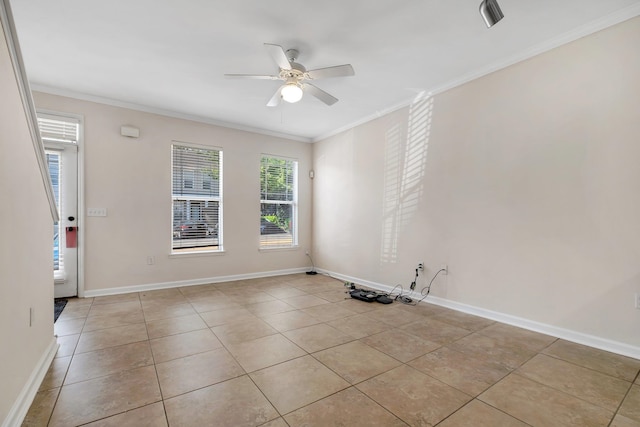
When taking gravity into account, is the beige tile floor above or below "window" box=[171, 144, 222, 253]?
below

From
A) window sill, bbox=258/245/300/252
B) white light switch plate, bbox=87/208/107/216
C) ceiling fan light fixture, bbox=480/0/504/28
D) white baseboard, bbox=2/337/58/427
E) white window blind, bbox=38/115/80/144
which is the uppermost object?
ceiling fan light fixture, bbox=480/0/504/28

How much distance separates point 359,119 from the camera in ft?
15.4

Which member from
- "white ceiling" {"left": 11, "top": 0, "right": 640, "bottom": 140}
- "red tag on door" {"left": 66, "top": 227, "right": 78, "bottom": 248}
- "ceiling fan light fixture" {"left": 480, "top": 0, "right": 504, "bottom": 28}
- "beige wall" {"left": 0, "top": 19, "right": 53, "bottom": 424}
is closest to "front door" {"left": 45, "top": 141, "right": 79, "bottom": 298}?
"red tag on door" {"left": 66, "top": 227, "right": 78, "bottom": 248}

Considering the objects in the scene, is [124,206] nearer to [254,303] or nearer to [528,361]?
[254,303]

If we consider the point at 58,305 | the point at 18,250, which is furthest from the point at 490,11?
the point at 58,305

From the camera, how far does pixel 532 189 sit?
9.18ft

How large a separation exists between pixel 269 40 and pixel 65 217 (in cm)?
342

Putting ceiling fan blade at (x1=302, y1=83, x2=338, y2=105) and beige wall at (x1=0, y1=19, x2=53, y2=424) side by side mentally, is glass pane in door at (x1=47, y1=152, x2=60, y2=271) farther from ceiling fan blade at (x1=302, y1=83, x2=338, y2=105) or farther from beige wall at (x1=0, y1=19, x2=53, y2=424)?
ceiling fan blade at (x1=302, y1=83, x2=338, y2=105)

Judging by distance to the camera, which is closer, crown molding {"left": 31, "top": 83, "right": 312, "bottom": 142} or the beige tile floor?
the beige tile floor

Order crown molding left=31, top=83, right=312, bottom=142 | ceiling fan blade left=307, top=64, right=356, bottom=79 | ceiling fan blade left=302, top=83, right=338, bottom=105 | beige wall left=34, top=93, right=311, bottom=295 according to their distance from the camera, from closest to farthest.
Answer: ceiling fan blade left=307, top=64, right=356, bottom=79 → ceiling fan blade left=302, top=83, right=338, bottom=105 → crown molding left=31, top=83, right=312, bottom=142 → beige wall left=34, top=93, right=311, bottom=295

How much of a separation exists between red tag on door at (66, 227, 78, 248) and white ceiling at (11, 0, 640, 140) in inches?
68.2

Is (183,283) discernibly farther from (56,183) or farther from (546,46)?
(546,46)

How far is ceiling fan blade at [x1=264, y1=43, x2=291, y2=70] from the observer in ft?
7.45

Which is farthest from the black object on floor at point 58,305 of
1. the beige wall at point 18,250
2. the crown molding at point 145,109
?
the crown molding at point 145,109
